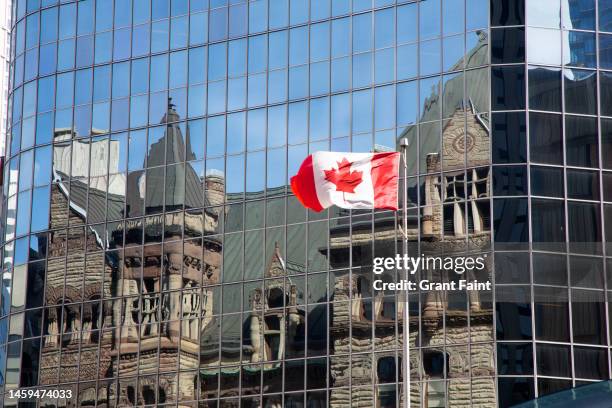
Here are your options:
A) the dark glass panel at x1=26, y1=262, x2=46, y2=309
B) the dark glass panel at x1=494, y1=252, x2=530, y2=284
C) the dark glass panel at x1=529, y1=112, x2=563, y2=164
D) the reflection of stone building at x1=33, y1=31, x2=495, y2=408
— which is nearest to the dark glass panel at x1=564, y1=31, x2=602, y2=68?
the dark glass panel at x1=529, y1=112, x2=563, y2=164

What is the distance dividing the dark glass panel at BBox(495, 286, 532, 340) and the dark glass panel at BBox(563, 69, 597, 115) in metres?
6.19

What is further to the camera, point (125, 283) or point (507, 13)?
point (125, 283)

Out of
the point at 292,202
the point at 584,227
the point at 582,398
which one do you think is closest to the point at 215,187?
the point at 292,202

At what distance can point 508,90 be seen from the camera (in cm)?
4169

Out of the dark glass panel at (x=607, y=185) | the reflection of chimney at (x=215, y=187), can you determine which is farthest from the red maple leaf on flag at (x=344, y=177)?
the reflection of chimney at (x=215, y=187)

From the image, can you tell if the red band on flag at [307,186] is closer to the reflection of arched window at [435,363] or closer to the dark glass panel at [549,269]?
the reflection of arched window at [435,363]

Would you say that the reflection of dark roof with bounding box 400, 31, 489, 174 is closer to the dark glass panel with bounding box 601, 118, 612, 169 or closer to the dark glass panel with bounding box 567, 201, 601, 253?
the dark glass panel with bounding box 601, 118, 612, 169

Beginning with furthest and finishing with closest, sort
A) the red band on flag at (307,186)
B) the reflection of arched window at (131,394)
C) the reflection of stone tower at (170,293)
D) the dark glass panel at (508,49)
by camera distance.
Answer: the reflection of arched window at (131,394), the reflection of stone tower at (170,293), the dark glass panel at (508,49), the red band on flag at (307,186)

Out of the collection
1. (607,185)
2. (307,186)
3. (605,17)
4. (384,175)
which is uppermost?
(605,17)

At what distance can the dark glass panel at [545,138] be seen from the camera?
41219mm

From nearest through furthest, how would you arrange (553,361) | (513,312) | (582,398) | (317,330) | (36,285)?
(582,398) < (553,361) < (513,312) < (317,330) < (36,285)

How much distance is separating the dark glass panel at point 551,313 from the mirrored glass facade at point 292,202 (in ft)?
0.20

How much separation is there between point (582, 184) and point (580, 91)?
3050 millimetres

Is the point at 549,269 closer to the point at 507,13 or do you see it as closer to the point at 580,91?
the point at 580,91
